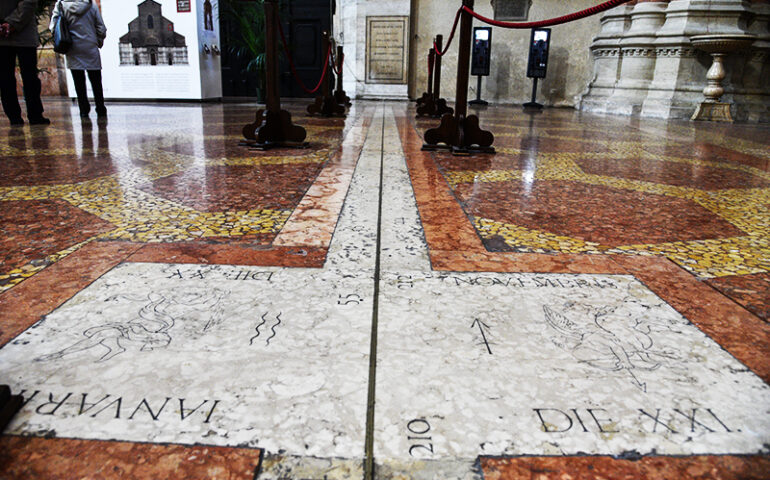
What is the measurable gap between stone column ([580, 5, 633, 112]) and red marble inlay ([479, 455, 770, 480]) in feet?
30.3

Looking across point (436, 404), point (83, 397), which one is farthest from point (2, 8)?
point (436, 404)

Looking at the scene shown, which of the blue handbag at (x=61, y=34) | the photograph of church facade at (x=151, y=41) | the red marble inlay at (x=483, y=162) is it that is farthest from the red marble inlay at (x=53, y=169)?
the photograph of church facade at (x=151, y=41)

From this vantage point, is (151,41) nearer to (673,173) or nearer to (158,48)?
(158,48)

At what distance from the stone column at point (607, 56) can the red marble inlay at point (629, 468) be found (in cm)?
924

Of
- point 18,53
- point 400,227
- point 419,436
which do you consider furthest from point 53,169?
point 18,53

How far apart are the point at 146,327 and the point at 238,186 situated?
54.9 inches

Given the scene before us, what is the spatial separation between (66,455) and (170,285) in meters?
0.55

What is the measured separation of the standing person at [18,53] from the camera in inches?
174

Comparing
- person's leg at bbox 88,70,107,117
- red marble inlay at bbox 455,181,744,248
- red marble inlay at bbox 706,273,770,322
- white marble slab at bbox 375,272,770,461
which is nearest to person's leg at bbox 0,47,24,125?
person's leg at bbox 88,70,107,117

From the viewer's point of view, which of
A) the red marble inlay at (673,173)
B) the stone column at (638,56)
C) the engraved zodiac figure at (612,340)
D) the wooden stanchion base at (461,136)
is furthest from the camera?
the stone column at (638,56)

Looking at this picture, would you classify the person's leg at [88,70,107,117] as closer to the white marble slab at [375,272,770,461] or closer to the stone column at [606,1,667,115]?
the white marble slab at [375,272,770,461]

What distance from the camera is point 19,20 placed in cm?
446

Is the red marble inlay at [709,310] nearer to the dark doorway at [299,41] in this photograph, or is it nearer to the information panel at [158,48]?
the information panel at [158,48]

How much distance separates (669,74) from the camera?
775 cm
